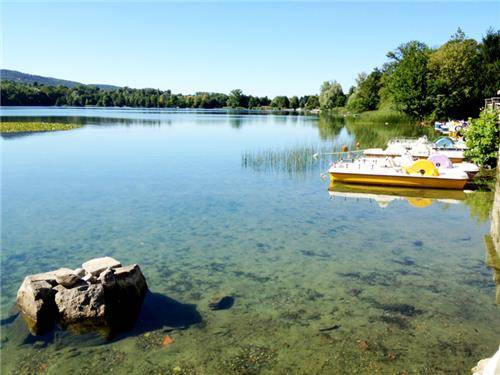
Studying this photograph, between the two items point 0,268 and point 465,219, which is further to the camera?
point 465,219

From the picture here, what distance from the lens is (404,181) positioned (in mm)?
16609

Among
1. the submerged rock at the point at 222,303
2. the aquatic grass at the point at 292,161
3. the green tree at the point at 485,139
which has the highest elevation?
the green tree at the point at 485,139

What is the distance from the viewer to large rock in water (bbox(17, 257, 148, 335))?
641 centimetres

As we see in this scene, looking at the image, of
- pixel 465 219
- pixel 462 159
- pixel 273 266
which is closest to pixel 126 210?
pixel 273 266

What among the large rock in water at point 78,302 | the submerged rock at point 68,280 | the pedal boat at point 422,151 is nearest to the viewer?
the large rock in water at point 78,302

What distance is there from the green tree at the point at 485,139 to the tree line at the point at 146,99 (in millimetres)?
119048

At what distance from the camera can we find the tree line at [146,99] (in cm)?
13838

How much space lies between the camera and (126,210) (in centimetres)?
1334

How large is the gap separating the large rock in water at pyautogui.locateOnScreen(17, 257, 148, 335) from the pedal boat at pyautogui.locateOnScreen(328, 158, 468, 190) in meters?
12.2

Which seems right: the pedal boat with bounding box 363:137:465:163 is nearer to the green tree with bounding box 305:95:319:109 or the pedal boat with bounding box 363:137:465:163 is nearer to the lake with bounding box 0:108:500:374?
the lake with bounding box 0:108:500:374

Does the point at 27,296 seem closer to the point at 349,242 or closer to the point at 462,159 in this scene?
the point at 349,242

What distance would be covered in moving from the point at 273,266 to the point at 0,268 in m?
5.92

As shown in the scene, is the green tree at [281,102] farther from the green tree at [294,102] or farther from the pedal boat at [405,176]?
the pedal boat at [405,176]

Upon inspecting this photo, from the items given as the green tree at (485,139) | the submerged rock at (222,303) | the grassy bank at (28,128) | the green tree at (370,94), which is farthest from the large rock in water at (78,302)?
the green tree at (370,94)
